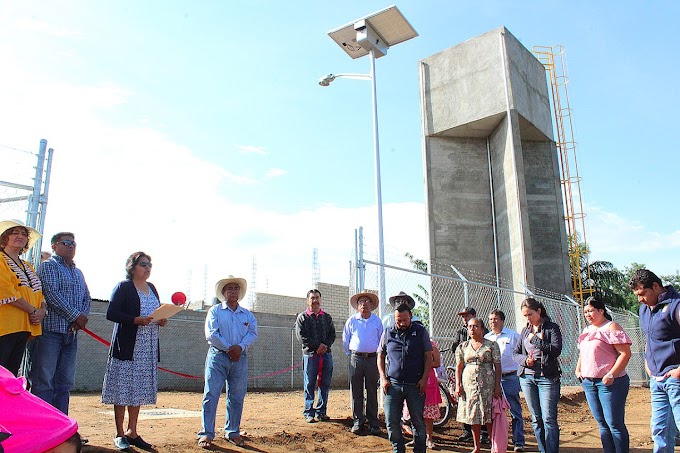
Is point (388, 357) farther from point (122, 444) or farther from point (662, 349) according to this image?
point (122, 444)

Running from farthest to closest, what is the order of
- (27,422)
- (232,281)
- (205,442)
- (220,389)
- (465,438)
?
(465,438)
(232,281)
(220,389)
(205,442)
(27,422)

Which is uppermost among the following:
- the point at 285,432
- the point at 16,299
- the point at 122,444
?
the point at 16,299

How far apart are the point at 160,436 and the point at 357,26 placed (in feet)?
25.3

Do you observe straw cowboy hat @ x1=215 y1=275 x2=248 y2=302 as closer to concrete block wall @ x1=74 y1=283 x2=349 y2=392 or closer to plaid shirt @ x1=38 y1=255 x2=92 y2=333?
plaid shirt @ x1=38 y1=255 x2=92 y2=333

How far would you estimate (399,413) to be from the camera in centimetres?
575

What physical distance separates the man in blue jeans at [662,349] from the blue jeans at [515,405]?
2111 mm

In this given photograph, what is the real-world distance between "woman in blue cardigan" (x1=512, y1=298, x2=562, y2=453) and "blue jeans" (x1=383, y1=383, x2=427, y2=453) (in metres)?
1.23

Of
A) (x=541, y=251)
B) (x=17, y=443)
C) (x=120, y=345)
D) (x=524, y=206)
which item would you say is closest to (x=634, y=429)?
(x=120, y=345)

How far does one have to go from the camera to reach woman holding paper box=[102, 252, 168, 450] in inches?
206

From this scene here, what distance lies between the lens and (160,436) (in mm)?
6043

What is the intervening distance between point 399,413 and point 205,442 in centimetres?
194

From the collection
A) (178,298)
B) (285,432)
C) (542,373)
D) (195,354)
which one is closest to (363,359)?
(285,432)

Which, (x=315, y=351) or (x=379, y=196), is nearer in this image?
(x=315, y=351)

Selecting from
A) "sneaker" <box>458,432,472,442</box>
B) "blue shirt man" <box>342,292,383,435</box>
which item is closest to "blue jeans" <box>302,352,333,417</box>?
"blue shirt man" <box>342,292,383,435</box>
